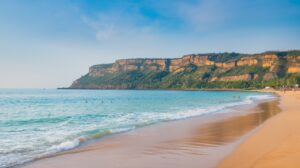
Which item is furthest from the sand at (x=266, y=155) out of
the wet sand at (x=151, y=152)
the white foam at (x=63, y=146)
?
the white foam at (x=63, y=146)

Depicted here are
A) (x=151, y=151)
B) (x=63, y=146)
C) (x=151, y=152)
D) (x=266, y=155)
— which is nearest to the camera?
(x=266, y=155)

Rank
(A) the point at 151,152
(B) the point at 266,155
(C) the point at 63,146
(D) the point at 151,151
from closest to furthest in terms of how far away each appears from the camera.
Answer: (B) the point at 266,155, (A) the point at 151,152, (D) the point at 151,151, (C) the point at 63,146

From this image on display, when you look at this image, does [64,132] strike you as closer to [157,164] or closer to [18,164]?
[18,164]

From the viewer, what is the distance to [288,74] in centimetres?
15875

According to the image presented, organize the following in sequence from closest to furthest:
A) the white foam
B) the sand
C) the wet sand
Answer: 1. the sand
2. the wet sand
3. the white foam

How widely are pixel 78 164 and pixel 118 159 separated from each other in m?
1.13

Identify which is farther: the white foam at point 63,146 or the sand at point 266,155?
the white foam at point 63,146

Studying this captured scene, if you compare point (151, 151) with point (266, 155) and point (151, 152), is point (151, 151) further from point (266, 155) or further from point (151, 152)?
point (266, 155)

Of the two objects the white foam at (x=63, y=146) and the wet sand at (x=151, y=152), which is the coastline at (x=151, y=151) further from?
the white foam at (x=63, y=146)

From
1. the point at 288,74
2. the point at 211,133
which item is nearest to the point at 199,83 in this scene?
the point at 288,74

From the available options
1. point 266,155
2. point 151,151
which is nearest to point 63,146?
point 151,151

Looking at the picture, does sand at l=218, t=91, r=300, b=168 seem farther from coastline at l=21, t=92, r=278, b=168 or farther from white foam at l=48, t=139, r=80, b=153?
white foam at l=48, t=139, r=80, b=153

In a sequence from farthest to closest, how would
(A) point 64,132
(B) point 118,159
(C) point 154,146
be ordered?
(A) point 64,132
(C) point 154,146
(B) point 118,159

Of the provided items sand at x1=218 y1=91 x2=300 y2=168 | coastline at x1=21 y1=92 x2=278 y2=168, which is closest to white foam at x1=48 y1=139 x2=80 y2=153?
coastline at x1=21 y1=92 x2=278 y2=168
